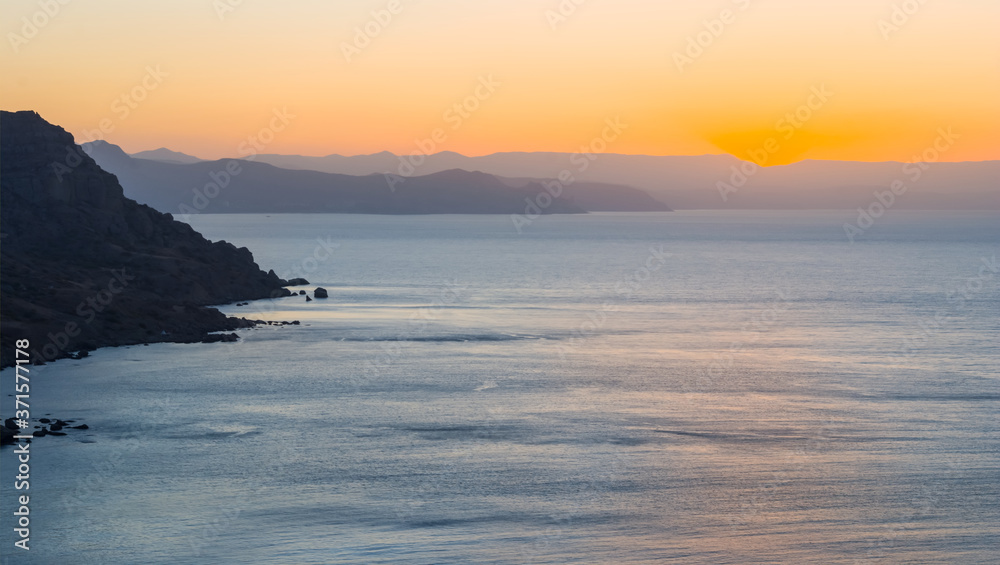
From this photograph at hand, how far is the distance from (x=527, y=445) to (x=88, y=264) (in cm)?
4606

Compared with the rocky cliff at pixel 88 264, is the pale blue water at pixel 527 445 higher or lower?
lower

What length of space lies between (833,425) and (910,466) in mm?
5841

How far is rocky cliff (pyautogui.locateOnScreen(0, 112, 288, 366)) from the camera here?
185 ft

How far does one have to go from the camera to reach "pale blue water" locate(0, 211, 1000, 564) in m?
25.9

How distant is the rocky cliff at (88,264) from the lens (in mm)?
56312

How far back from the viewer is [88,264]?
69.1 metres

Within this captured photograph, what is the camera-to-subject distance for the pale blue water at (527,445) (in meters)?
25.9

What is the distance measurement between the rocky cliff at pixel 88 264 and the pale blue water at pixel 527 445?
399 cm

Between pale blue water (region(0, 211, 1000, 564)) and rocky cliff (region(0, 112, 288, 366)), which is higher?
rocky cliff (region(0, 112, 288, 366))

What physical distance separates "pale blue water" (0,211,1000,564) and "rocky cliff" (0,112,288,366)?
13.1 feet

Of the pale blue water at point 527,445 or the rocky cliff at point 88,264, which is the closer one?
the pale blue water at point 527,445

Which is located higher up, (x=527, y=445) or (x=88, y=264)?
(x=88, y=264)

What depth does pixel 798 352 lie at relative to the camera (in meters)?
58.9

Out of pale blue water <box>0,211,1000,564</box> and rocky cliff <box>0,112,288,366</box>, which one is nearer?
pale blue water <box>0,211,1000,564</box>
